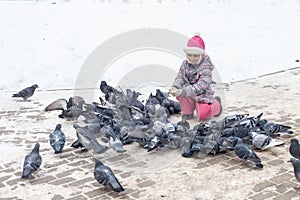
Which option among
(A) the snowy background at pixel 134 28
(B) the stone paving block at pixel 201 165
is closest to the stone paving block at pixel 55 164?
(B) the stone paving block at pixel 201 165

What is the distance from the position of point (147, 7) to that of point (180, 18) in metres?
1.06

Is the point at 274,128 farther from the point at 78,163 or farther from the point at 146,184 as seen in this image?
the point at 78,163

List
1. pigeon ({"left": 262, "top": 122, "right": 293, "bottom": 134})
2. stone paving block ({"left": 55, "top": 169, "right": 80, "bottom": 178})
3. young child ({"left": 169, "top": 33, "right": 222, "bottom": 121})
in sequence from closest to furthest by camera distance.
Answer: stone paving block ({"left": 55, "top": 169, "right": 80, "bottom": 178}), pigeon ({"left": 262, "top": 122, "right": 293, "bottom": 134}), young child ({"left": 169, "top": 33, "right": 222, "bottom": 121})

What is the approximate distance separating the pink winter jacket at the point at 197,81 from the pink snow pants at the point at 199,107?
0.06m

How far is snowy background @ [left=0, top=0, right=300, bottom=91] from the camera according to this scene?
8906 millimetres

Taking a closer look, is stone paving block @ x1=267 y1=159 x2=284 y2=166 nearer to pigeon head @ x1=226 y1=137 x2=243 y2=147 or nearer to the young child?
pigeon head @ x1=226 y1=137 x2=243 y2=147

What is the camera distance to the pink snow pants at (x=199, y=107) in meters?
5.98

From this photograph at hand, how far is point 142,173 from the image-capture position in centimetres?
440

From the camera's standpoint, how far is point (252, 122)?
17.0 ft

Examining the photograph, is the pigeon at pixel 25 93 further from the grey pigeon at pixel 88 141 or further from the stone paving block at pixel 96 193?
the stone paving block at pixel 96 193

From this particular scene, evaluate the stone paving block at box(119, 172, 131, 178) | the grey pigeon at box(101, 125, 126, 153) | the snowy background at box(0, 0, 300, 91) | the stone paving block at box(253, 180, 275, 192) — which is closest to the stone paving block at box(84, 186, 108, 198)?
the stone paving block at box(119, 172, 131, 178)

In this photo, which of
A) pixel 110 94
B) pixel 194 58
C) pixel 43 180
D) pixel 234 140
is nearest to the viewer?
pixel 43 180

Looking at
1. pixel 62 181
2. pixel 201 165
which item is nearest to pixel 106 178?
pixel 62 181

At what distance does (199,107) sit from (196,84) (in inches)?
Result: 11.4
